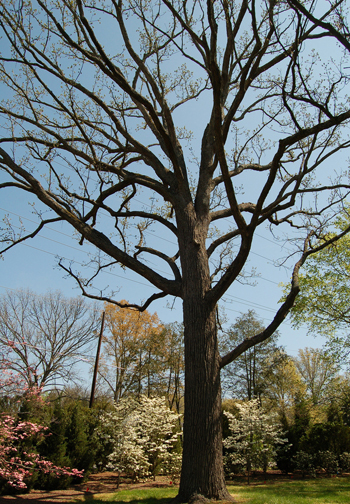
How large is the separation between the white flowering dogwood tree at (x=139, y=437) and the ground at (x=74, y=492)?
1.56 ft

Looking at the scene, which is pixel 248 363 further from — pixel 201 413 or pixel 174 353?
pixel 201 413

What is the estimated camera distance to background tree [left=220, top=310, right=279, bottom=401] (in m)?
19.1

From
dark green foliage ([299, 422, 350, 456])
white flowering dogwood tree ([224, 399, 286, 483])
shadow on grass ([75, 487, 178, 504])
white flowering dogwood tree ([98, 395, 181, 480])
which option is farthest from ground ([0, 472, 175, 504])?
dark green foliage ([299, 422, 350, 456])

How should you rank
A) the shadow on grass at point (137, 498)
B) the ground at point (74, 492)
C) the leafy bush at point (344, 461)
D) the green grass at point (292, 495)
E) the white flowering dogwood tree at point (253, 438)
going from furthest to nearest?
1. the leafy bush at point (344, 461)
2. the white flowering dogwood tree at point (253, 438)
3. the ground at point (74, 492)
4. the shadow on grass at point (137, 498)
5. the green grass at point (292, 495)

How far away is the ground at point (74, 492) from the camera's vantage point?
21.4 feet

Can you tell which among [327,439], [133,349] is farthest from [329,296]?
[133,349]

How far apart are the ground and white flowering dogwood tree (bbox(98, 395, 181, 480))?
0.48 meters

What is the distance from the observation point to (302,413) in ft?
44.1

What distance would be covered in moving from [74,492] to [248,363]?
13502 mm

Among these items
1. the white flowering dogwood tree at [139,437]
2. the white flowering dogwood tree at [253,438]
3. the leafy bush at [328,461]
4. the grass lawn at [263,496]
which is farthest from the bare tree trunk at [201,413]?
the leafy bush at [328,461]

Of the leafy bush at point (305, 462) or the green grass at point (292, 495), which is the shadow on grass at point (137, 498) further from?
the leafy bush at point (305, 462)

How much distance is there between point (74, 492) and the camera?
7898 millimetres

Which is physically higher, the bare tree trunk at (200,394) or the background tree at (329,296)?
the background tree at (329,296)

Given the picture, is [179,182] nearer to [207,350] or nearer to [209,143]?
[209,143]
